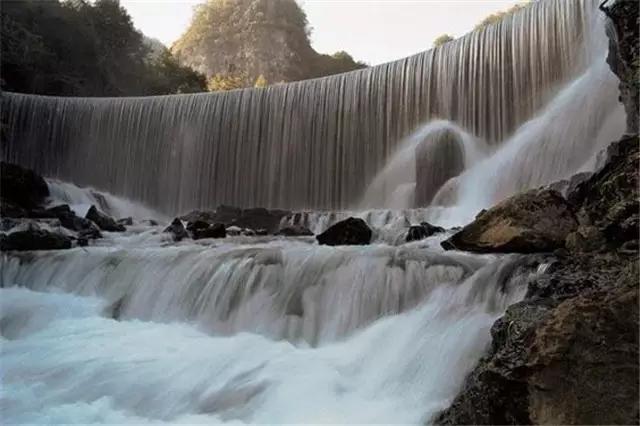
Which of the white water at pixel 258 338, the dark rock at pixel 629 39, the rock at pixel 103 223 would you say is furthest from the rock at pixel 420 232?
the rock at pixel 103 223

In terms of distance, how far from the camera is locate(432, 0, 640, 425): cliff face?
87.4 inches

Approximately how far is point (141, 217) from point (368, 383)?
44.7 ft

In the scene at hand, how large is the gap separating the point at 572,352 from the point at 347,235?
4675 millimetres

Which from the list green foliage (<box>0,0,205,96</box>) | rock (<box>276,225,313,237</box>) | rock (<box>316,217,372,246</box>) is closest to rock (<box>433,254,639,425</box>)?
rock (<box>316,217,372,246</box>)

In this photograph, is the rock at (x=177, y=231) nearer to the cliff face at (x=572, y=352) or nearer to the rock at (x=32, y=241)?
the rock at (x=32, y=241)

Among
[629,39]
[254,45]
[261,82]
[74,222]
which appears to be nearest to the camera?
[629,39]

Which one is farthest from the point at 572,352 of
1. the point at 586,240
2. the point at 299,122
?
the point at 299,122

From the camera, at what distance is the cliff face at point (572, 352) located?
87.4 inches

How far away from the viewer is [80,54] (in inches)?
834

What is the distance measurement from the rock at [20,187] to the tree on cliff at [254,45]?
72.5 feet

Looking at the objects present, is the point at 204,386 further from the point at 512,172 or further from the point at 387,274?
the point at 512,172

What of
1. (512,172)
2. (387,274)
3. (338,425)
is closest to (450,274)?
(387,274)

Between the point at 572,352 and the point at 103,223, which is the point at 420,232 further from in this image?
the point at 103,223

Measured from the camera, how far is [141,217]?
16.0 metres
